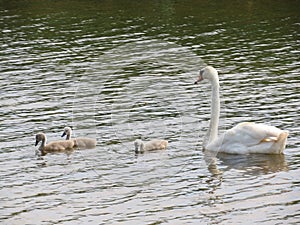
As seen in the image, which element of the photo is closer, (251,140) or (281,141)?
(281,141)

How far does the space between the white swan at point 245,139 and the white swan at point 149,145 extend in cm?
80

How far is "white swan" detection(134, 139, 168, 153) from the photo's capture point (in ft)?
56.2

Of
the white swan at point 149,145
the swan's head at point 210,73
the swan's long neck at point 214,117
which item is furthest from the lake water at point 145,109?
the swan's head at point 210,73

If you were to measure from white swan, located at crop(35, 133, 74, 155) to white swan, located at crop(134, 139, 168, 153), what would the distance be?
4.14 ft

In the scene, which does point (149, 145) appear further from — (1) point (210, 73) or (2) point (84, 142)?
(1) point (210, 73)

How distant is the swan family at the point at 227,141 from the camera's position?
55.1ft

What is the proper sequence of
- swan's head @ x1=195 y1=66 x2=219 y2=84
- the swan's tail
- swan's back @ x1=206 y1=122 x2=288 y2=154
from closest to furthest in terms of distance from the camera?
1. the swan's tail
2. swan's back @ x1=206 y1=122 x2=288 y2=154
3. swan's head @ x1=195 y1=66 x2=219 y2=84

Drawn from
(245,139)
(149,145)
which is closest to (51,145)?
(149,145)

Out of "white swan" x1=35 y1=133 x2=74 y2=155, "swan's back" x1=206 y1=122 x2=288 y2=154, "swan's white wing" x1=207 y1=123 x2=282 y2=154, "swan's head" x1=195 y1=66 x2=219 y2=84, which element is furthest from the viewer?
"swan's head" x1=195 y1=66 x2=219 y2=84

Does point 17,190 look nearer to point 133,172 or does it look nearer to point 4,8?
point 133,172

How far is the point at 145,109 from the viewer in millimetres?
20062

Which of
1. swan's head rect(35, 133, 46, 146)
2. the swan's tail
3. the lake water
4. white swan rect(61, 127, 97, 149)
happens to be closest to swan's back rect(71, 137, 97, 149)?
white swan rect(61, 127, 97, 149)

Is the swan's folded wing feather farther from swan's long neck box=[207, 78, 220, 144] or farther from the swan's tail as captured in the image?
swan's long neck box=[207, 78, 220, 144]

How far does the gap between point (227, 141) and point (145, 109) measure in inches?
126
